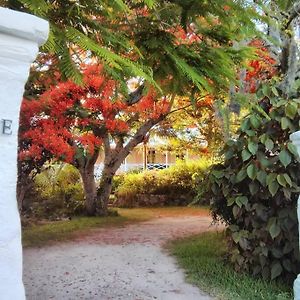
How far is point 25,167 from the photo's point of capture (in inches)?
320

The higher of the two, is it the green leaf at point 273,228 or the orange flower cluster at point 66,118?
the orange flower cluster at point 66,118

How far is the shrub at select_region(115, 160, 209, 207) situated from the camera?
1431 centimetres

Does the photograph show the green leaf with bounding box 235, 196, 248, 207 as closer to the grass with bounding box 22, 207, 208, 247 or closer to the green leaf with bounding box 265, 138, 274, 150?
the green leaf with bounding box 265, 138, 274, 150

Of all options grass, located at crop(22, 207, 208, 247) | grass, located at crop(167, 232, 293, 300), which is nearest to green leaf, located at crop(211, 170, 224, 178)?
grass, located at crop(167, 232, 293, 300)

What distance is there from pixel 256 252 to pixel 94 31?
10.4 feet

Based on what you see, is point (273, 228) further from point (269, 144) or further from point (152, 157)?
point (152, 157)

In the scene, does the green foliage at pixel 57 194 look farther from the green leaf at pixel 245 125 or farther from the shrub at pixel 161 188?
the green leaf at pixel 245 125

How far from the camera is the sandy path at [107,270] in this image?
4.72 meters

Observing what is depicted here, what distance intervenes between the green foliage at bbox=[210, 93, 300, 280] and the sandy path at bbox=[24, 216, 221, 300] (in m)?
0.80

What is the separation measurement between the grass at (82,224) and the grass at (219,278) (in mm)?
2467

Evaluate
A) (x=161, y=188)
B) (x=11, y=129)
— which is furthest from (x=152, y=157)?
(x=11, y=129)

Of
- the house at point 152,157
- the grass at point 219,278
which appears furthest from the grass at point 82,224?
the grass at point 219,278

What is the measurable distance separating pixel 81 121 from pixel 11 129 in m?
6.65

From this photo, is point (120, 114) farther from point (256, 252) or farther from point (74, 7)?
point (74, 7)
